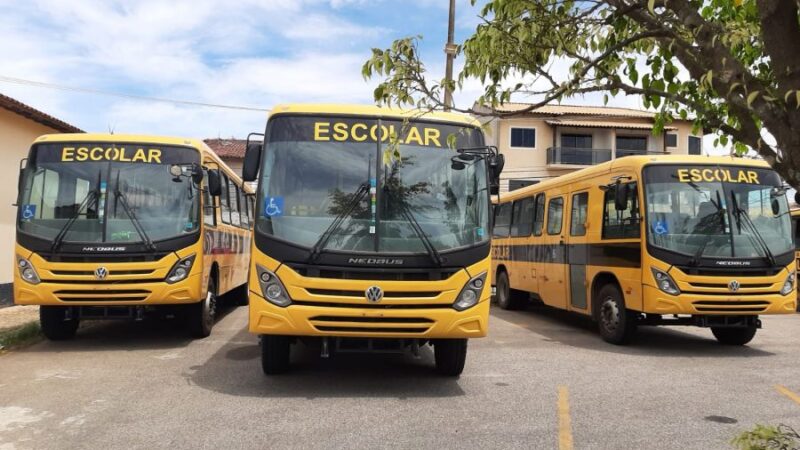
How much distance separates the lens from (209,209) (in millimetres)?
9820

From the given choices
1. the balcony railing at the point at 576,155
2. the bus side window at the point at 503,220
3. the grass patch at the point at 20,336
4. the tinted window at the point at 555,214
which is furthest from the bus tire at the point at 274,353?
the balcony railing at the point at 576,155

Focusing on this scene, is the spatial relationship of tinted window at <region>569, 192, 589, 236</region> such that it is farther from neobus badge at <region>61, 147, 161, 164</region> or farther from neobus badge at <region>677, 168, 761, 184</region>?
neobus badge at <region>61, 147, 161, 164</region>

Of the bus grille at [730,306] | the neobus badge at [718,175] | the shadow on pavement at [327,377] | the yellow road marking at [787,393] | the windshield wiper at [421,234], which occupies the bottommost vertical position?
the yellow road marking at [787,393]

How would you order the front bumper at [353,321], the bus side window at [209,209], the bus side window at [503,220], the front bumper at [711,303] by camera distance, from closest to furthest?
the front bumper at [353,321], the front bumper at [711,303], the bus side window at [209,209], the bus side window at [503,220]

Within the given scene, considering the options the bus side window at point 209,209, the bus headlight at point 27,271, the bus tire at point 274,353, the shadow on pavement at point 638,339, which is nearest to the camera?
the bus tire at point 274,353

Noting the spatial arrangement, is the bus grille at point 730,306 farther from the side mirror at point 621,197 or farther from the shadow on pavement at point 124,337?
the shadow on pavement at point 124,337

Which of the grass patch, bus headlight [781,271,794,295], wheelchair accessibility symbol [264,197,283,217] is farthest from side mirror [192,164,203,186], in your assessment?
bus headlight [781,271,794,295]

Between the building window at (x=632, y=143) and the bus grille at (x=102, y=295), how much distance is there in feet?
127

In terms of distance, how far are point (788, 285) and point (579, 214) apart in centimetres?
333

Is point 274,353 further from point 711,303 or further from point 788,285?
point 788,285

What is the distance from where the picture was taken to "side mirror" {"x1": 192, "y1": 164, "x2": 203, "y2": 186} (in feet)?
29.7

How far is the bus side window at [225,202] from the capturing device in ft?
37.0

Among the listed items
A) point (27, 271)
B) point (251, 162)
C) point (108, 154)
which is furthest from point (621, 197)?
point (27, 271)

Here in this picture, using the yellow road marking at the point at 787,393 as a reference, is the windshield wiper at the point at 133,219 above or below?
above
